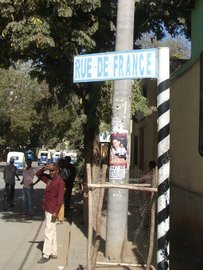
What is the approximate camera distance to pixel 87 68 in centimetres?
669

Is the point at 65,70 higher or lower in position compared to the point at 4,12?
lower

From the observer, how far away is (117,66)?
6438 mm

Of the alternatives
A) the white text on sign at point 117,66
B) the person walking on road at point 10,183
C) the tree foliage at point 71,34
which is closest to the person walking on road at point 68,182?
the tree foliage at point 71,34

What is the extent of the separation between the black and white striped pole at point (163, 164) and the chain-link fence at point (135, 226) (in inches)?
47.2

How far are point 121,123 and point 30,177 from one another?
27.8 feet

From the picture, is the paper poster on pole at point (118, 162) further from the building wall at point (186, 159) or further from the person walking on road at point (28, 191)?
the person walking on road at point (28, 191)

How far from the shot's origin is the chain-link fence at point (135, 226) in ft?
24.4

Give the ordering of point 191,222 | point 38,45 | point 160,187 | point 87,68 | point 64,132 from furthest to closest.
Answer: point 64,132, point 191,222, point 38,45, point 87,68, point 160,187

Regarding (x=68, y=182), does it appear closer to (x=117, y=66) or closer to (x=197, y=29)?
(x=197, y=29)

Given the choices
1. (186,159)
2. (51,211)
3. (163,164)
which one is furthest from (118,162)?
(186,159)

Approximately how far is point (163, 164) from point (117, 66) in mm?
1298

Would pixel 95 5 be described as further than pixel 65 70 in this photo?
No

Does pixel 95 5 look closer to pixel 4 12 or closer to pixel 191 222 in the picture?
pixel 4 12

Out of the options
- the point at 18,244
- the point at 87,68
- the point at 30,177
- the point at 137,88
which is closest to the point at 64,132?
the point at 30,177
